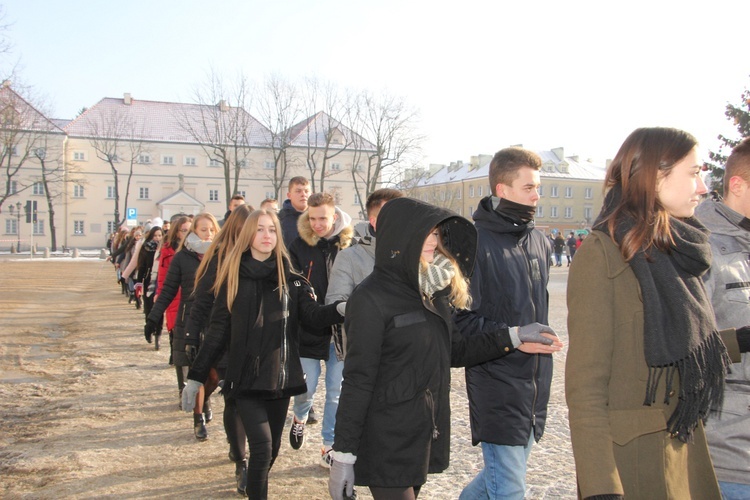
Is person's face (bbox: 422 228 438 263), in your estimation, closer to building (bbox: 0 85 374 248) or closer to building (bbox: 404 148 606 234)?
building (bbox: 0 85 374 248)

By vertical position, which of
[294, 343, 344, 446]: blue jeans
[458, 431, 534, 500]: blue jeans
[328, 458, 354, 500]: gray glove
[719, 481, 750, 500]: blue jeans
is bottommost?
[294, 343, 344, 446]: blue jeans

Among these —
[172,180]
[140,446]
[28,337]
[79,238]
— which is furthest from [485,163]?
[140,446]

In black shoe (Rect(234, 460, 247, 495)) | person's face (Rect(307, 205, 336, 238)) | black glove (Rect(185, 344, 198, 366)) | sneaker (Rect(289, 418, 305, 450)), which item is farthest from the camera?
person's face (Rect(307, 205, 336, 238))

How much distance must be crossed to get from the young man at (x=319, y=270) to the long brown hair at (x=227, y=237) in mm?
827

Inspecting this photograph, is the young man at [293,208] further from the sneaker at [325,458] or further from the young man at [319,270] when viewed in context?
the sneaker at [325,458]

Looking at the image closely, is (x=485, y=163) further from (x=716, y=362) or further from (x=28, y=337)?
(x=716, y=362)

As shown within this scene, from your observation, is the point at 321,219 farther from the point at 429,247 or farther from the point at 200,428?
the point at 429,247

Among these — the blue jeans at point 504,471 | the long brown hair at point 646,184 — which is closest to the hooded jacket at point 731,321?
the long brown hair at point 646,184

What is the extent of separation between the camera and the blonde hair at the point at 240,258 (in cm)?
464

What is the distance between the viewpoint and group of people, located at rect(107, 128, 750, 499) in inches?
86.5

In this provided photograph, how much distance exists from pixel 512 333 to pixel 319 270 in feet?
10.2

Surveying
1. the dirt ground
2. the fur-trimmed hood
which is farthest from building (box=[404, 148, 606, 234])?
the fur-trimmed hood

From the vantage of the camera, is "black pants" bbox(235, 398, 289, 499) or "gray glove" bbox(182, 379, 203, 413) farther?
"gray glove" bbox(182, 379, 203, 413)

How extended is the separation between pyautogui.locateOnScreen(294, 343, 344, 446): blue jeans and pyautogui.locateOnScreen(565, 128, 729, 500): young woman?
348 cm
